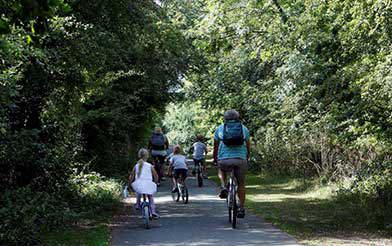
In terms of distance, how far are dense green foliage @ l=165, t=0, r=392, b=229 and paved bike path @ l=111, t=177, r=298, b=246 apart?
302cm

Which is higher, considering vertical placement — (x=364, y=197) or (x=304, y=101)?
(x=304, y=101)

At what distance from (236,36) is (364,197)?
9.23m

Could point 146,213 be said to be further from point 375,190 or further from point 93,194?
point 375,190

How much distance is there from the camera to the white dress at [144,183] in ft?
33.9

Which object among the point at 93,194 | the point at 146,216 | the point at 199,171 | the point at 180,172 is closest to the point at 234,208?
the point at 146,216

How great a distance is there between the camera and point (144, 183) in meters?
10.5

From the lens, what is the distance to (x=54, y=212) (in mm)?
Answer: 9102

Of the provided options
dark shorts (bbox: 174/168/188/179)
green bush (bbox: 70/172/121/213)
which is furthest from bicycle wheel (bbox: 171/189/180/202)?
green bush (bbox: 70/172/121/213)

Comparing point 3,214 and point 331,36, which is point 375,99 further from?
point 3,214

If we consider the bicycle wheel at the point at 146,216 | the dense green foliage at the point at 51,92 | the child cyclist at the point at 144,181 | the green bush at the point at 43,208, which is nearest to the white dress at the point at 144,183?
the child cyclist at the point at 144,181

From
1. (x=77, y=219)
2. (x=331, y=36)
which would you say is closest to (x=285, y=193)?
(x=331, y=36)

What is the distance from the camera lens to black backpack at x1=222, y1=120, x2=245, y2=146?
9.70 metres

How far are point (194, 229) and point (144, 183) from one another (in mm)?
1568

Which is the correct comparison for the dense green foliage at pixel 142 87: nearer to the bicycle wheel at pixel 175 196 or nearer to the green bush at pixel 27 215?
the green bush at pixel 27 215
